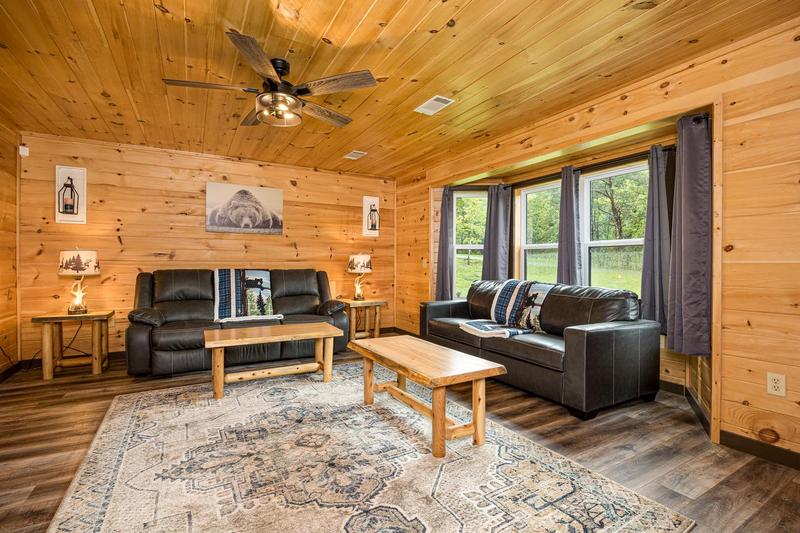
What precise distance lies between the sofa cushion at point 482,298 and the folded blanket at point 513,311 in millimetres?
85

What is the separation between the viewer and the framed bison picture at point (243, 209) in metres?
4.95

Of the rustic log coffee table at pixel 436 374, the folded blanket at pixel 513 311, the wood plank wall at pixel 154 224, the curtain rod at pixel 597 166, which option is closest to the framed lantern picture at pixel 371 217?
the wood plank wall at pixel 154 224

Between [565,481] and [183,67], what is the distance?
342cm

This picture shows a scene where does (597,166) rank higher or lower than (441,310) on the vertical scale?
higher

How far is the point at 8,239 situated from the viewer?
12.6ft

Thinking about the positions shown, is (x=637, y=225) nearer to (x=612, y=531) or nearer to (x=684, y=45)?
(x=684, y=45)

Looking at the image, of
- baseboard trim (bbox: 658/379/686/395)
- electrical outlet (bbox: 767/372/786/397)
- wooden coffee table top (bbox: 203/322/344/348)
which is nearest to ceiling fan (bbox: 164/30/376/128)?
wooden coffee table top (bbox: 203/322/344/348)

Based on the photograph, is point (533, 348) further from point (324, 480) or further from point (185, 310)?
point (185, 310)

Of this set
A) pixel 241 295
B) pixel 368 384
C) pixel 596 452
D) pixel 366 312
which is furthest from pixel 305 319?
pixel 596 452

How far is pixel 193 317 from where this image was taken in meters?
4.23

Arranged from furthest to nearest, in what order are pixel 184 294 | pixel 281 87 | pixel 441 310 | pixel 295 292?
1. pixel 295 292
2. pixel 441 310
3. pixel 184 294
4. pixel 281 87

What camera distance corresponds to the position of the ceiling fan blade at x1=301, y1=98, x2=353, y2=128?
269 cm

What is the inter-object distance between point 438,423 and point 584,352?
3.96 feet

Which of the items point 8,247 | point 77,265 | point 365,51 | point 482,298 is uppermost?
point 365,51
